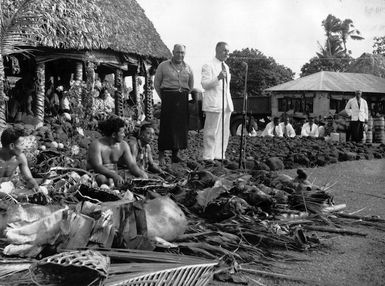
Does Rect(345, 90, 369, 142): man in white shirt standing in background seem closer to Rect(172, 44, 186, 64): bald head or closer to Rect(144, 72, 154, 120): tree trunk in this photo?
Rect(144, 72, 154, 120): tree trunk

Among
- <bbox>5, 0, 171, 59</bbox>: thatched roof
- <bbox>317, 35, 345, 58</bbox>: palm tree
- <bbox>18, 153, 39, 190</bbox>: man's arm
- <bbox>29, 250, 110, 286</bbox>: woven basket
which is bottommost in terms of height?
<bbox>29, 250, 110, 286</bbox>: woven basket

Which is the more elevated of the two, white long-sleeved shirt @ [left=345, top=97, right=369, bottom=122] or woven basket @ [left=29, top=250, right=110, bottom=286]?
white long-sleeved shirt @ [left=345, top=97, right=369, bottom=122]

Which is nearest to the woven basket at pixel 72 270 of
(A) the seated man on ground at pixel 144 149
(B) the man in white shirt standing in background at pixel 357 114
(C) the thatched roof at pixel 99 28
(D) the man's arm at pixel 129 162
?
(D) the man's arm at pixel 129 162

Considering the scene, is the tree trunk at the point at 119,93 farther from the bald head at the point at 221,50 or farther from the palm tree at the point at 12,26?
the bald head at the point at 221,50

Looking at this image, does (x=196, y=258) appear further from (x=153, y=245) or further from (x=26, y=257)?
(x=26, y=257)

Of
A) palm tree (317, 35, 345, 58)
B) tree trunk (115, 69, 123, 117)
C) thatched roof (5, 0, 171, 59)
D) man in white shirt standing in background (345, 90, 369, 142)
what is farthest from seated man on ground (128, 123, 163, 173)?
palm tree (317, 35, 345, 58)

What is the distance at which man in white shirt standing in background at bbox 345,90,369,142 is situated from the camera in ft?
56.5

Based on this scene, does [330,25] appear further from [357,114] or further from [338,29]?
[357,114]

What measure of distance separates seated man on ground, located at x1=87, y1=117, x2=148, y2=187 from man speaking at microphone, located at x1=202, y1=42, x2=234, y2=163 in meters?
2.85

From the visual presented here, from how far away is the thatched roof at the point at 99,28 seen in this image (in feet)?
45.3

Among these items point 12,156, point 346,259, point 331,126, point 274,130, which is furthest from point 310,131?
point 346,259

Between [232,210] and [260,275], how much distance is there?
1081 millimetres

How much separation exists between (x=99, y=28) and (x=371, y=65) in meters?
25.4

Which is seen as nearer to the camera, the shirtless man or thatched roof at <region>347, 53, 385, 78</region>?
the shirtless man
